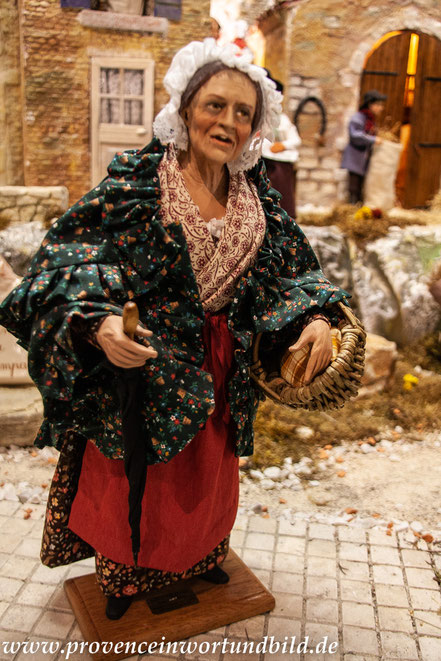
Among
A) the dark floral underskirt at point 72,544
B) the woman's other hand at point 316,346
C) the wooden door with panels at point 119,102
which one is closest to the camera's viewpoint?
the woman's other hand at point 316,346

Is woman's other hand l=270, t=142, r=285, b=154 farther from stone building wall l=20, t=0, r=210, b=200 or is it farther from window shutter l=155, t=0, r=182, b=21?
window shutter l=155, t=0, r=182, b=21

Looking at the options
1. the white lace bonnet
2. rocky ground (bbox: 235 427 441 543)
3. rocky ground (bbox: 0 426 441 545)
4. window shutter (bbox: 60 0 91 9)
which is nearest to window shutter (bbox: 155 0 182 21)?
window shutter (bbox: 60 0 91 9)

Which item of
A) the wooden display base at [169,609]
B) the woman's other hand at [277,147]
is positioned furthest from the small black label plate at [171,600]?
the woman's other hand at [277,147]

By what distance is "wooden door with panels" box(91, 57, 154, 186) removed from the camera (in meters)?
7.02

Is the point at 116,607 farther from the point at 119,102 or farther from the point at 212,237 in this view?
the point at 119,102

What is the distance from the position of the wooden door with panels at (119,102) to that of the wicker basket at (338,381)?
5186 mm

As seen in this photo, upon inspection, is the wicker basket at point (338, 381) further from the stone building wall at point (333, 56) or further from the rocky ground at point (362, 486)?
the stone building wall at point (333, 56)

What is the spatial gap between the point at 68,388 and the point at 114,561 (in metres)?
0.85

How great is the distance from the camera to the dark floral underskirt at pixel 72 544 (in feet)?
8.86

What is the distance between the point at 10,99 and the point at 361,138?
4.16 metres

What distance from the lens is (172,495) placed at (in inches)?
101

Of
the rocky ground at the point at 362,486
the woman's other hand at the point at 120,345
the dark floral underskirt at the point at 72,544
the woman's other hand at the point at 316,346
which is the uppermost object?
the woman's other hand at the point at 120,345

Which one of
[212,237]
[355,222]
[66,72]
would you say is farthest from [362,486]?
[66,72]

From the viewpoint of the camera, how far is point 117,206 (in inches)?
89.1
